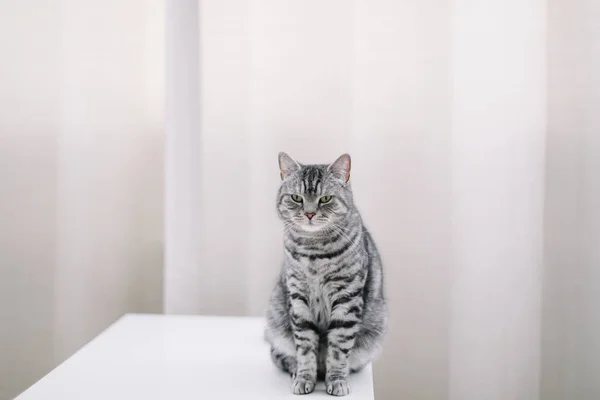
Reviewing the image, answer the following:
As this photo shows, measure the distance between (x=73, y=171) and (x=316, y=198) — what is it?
88 centimetres

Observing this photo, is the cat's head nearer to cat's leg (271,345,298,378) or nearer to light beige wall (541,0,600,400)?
cat's leg (271,345,298,378)

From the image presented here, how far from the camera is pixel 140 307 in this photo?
5.63 ft

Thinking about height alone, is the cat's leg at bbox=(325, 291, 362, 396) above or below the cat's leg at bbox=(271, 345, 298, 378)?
above

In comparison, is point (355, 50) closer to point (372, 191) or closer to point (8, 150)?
point (372, 191)

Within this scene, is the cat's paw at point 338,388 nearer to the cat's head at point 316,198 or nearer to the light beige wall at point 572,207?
the cat's head at point 316,198

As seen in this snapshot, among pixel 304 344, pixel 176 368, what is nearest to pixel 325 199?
pixel 304 344

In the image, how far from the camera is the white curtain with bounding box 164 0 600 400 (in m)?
1.51

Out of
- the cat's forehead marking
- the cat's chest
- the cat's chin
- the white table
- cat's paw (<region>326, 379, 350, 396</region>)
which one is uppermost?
the cat's forehead marking

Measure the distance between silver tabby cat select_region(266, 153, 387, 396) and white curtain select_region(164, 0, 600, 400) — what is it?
1.61 ft

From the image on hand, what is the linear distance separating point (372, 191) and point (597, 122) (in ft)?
1.77

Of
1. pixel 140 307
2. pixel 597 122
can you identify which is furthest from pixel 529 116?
pixel 140 307

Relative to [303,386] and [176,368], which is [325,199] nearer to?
[303,386]

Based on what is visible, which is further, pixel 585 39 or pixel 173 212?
pixel 173 212

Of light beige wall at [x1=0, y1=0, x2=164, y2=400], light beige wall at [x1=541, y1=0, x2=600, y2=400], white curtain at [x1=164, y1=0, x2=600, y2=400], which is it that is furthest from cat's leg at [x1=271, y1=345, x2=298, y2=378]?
light beige wall at [x1=541, y1=0, x2=600, y2=400]
